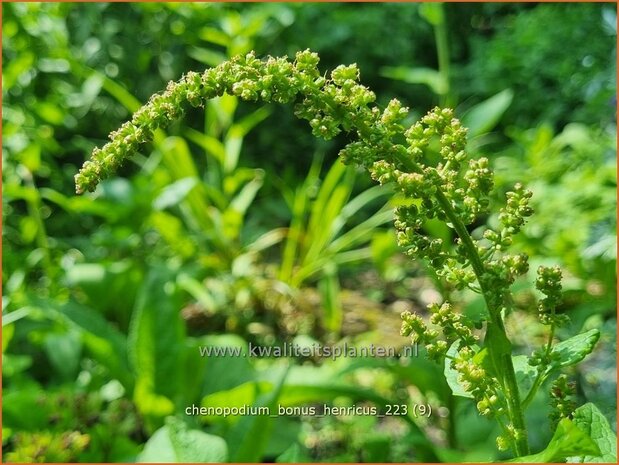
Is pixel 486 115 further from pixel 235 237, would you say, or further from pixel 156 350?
pixel 156 350

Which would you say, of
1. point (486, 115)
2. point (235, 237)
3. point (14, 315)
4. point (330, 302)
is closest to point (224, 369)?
point (14, 315)

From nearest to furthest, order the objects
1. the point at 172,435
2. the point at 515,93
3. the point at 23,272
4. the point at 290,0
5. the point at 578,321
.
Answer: the point at 172,435 → the point at 578,321 → the point at 23,272 → the point at 290,0 → the point at 515,93

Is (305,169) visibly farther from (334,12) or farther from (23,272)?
(23,272)

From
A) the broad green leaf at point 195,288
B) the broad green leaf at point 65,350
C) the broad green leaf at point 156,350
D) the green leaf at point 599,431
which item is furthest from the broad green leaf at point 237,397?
the green leaf at point 599,431

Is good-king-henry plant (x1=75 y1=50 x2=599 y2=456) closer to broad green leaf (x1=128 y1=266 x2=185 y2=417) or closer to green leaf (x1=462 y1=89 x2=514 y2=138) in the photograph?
broad green leaf (x1=128 y1=266 x2=185 y2=417)

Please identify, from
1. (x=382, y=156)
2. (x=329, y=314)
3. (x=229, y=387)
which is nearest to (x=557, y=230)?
(x=329, y=314)

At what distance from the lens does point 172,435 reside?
3.94 ft

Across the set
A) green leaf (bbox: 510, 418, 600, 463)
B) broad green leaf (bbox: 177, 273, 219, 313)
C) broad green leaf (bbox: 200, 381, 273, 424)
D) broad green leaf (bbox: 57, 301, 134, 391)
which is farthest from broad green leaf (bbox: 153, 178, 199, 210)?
green leaf (bbox: 510, 418, 600, 463)

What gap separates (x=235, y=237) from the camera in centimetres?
271

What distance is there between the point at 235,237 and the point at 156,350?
41.9 inches

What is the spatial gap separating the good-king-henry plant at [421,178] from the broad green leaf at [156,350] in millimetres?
1134

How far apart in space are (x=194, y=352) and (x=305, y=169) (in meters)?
2.25

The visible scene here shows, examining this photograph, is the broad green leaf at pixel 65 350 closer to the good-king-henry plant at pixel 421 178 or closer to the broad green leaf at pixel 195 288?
the broad green leaf at pixel 195 288

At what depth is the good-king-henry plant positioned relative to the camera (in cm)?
58
